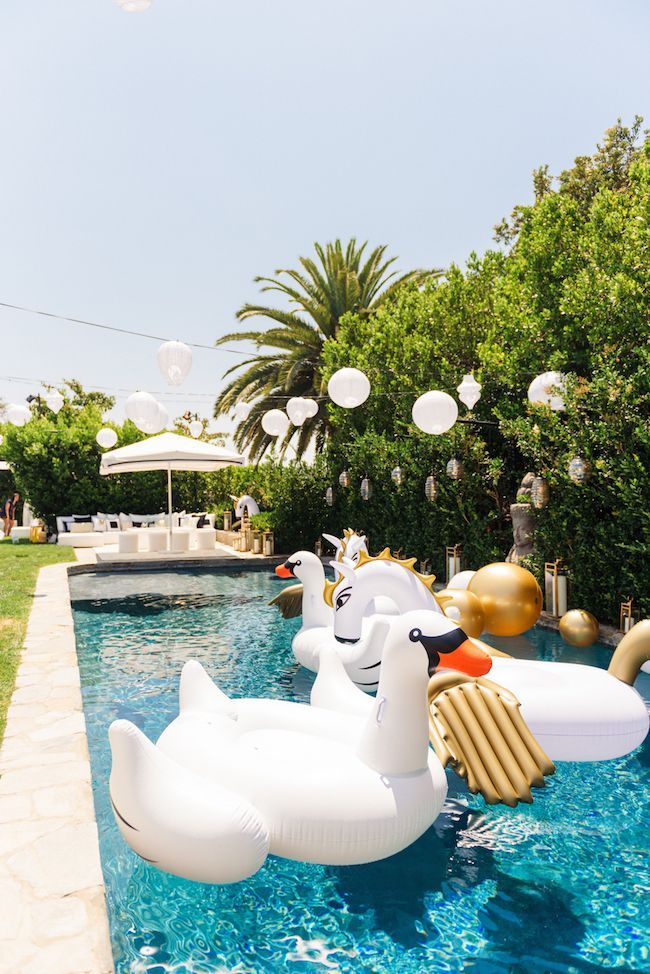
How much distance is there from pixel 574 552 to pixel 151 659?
5889 mm

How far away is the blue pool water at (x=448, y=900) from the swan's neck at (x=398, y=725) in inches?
26.4

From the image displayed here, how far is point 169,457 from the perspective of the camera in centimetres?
1745

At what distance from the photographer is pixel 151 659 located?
8172 mm

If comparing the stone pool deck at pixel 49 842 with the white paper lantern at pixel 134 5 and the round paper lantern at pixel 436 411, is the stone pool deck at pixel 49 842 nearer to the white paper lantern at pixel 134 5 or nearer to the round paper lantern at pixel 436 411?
the white paper lantern at pixel 134 5

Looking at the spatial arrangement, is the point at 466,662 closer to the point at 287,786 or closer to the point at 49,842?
the point at 287,786

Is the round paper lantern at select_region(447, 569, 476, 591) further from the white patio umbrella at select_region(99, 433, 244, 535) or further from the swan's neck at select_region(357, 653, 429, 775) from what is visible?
the white patio umbrella at select_region(99, 433, 244, 535)

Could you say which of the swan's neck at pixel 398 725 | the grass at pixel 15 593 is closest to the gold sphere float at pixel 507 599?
the swan's neck at pixel 398 725

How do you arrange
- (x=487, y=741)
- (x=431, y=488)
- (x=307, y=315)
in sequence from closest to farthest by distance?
(x=487, y=741) → (x=431, y=488) → (x=307, y=315)

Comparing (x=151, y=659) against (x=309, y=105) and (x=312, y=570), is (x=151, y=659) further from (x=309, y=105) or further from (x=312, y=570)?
(x=309, y=105)

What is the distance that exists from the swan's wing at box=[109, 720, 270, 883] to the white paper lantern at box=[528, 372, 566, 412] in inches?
287

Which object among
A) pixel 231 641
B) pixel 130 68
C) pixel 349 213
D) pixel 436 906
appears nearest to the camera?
pixel 436 906

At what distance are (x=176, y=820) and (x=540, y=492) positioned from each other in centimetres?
772

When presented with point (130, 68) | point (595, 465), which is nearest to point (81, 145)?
point (130, 68)

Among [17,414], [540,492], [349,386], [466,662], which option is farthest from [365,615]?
[17,414]
